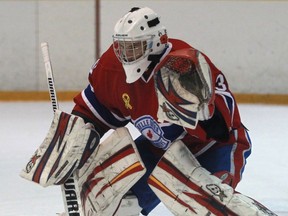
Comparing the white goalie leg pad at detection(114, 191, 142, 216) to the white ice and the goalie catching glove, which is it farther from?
the white ice

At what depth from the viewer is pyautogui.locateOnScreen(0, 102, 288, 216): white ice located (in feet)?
9.42

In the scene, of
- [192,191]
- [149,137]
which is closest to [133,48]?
[149,137]

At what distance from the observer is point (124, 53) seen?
214 centimetres

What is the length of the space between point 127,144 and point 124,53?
Answer: 0.94ft

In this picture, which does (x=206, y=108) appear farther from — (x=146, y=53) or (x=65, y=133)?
(x=65, y=133)

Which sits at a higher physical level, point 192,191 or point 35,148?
point 192,191

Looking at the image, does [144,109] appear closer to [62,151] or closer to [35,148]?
[62,151]

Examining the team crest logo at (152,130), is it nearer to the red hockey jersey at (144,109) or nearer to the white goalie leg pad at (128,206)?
the red hockey jersey at (144,109)

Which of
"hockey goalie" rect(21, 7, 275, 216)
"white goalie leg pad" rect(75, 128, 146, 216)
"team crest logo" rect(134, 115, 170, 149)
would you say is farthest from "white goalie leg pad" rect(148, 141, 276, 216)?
"team crest logo" rect(134, 115, 170, 149)

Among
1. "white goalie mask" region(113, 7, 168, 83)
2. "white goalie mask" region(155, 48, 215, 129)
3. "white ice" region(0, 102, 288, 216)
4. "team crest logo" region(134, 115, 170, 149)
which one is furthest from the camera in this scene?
"white ice" region(0, 102, 288, 216)

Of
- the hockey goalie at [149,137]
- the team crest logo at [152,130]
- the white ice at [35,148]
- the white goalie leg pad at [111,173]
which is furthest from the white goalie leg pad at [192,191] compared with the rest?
the white ice at [35,148]

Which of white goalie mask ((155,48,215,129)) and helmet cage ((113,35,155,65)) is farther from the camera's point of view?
helmet cage ((113,35,155,65))

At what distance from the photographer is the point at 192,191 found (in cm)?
197

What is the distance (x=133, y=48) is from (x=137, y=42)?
0.8 inches
